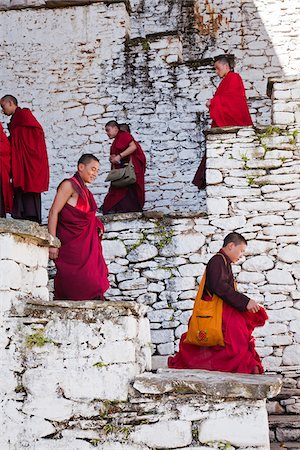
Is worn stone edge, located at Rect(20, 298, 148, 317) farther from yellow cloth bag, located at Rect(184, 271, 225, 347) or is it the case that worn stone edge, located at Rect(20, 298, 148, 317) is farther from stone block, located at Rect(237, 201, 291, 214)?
stone block, located at Rect(237, 201, 291, 214)

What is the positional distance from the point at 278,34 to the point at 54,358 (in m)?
7.41

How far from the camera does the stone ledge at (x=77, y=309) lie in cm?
364

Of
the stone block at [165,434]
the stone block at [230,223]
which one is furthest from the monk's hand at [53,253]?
the stone block at [230,223]

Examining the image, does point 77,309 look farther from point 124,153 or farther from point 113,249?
point 124,153

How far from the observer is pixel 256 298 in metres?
6.23

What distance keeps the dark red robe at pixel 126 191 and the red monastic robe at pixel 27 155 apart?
131 cm

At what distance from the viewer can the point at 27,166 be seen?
613cm

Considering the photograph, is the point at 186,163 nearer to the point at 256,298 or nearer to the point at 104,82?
the point at 104,82

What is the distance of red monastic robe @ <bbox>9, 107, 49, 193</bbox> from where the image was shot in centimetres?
608

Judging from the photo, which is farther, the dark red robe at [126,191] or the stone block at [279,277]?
the dark red robe at [126,191]

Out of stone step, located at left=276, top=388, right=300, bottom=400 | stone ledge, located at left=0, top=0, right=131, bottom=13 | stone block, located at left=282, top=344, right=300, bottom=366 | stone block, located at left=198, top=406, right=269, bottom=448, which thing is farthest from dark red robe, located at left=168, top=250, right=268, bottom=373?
stone ledge, located at left=0, top=0, right=131, bottom=13

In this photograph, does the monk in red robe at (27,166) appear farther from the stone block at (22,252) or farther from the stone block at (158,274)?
the stone block at (22,252)

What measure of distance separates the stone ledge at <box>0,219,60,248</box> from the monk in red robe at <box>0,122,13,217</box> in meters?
2.15

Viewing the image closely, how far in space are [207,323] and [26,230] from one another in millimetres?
1813
